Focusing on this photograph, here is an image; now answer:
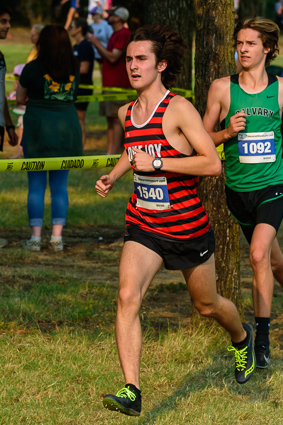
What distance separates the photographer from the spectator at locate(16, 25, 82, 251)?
7289 millimetres

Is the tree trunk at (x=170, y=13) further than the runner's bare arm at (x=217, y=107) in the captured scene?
Yes

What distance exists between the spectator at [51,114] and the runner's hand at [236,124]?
10.4 feet

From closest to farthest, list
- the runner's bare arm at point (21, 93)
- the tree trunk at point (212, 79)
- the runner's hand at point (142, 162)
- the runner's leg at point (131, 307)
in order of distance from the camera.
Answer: the runner's leg at point (131, 307) → the runner's hand at point (142, 162) → the tree trunk at point (212, 79) → the runner's bare arm at point (21, 93)

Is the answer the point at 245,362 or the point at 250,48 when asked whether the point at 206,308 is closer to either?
the point at 245,362

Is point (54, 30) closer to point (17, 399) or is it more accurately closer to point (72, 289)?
point (72, 289)

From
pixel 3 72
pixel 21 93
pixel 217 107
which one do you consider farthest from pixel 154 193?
pixel 21 93

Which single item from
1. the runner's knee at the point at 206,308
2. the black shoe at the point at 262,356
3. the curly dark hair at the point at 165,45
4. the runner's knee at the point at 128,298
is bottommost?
the black shoe at the point at 262,356

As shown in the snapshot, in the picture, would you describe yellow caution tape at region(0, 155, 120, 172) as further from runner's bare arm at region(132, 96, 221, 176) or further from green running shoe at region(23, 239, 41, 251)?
green running shoe at region(23, 239, 41, 251)

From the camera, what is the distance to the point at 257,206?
4793 mm

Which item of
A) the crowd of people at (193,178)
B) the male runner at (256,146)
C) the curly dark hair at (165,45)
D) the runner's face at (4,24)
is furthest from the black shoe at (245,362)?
the runner's face at (4,24)

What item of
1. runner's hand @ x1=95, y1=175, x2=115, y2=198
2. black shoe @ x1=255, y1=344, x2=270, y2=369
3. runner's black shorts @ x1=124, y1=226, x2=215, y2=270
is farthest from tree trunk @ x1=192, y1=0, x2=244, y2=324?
runner's hand @ x1=95, y1=175, x2=115, y2=198

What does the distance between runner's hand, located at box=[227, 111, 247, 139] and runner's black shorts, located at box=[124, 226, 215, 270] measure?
85cm

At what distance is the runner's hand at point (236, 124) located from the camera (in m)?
4.56

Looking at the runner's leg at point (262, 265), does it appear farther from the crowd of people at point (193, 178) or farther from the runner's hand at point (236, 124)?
the runner's hand at point (236, 124)
